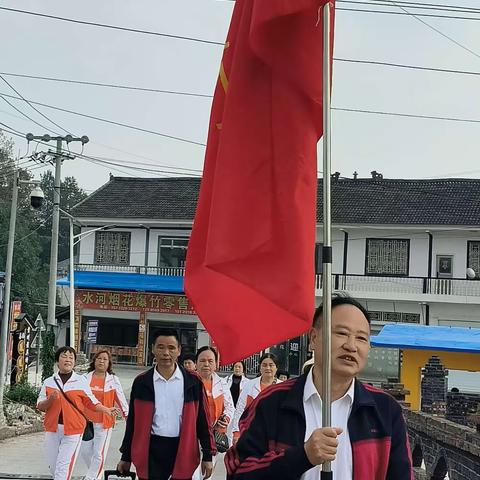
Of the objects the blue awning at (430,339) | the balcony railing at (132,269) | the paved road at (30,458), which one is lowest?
the paved road at (30,458)

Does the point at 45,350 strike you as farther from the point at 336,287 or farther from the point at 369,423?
the point at 336,287

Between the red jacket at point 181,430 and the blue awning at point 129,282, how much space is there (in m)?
23.8

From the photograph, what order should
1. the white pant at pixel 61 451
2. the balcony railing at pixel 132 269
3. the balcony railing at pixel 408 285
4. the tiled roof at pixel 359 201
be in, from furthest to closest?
the balcony railing at pixel 132 269, the tiled roof at pixel 359 201, the balcony railing at pixel 408 285, the white pant at pixel 61 451

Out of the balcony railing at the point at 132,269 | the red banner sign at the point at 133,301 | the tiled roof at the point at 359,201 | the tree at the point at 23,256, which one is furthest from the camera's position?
the tree at the point at 23,256

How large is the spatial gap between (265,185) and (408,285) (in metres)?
26.0

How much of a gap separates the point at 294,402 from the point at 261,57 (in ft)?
4.59

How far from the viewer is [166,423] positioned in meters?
5.35

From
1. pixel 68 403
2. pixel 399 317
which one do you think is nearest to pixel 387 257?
pixel 399 317

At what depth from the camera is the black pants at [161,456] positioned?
5250 mm

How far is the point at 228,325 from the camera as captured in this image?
2893 mm

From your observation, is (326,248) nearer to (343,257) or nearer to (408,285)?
(408,285)

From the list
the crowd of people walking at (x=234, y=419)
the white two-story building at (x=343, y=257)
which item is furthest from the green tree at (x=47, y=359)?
the white two-story building at (x=343, y=257)

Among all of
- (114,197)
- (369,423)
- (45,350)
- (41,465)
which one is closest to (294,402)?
(369,423)

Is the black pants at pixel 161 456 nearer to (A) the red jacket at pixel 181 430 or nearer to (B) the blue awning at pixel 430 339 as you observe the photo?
(A) the red jacket at pixel 181 430
